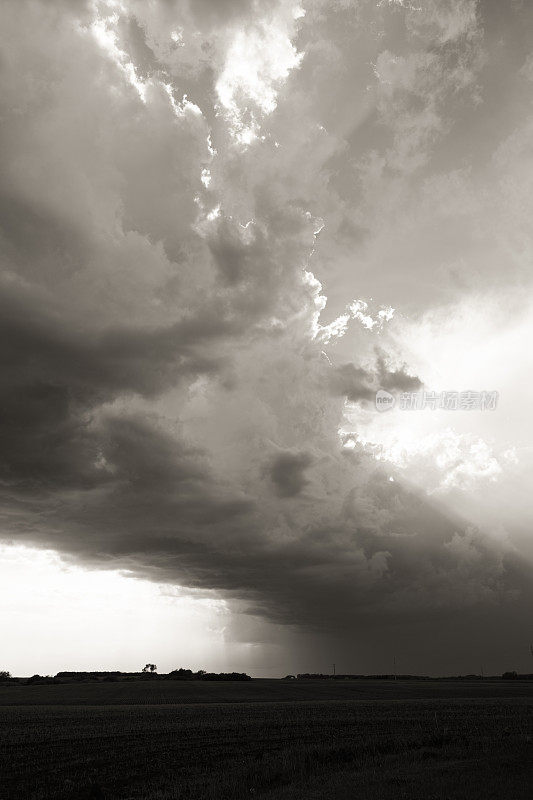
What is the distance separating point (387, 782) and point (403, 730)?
24.9 meters

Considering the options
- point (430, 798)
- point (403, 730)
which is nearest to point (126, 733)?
point (403, 730)

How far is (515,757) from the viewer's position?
89.8 feet

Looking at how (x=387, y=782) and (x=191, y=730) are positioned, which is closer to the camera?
(x=387, y=782)

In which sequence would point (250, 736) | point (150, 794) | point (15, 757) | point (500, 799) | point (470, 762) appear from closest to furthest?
1. point (500, 799)
2. point (150, 794)
3. point (470, 762)
4. point (15, 757)
5. point (250, 736)

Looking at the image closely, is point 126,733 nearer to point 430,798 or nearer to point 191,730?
point 191,730

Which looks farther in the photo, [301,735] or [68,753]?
[301,735]

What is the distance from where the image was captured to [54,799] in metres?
24.7

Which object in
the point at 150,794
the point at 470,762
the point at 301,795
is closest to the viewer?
the point at 301,795

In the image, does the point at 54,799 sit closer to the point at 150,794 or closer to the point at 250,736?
the point at 150,794

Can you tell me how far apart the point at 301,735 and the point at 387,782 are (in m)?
22.6

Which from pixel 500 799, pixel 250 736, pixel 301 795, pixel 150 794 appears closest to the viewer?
pixel 500 799

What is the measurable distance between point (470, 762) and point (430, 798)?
27.2 feet

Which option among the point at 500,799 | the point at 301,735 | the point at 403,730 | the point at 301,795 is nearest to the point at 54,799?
the point at 301,795

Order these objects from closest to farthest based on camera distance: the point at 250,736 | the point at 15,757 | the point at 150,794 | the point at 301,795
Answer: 1. the point at 301,795
2. the point at 150,794
3. the point at 15,757
4. the point at 250,736
